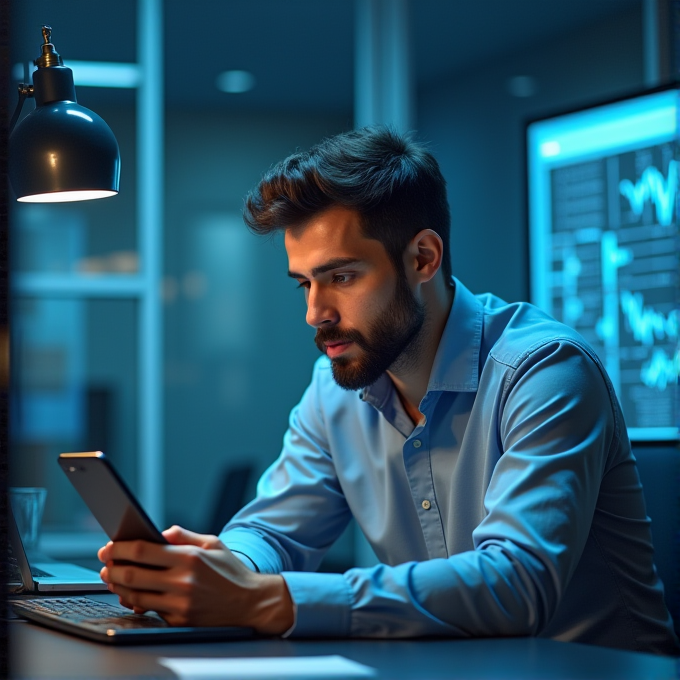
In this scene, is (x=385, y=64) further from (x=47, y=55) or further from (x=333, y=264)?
(x=47, y=55)

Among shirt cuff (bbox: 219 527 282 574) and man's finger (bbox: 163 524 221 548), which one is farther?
shirt cuff (bbox: 219 527 282 574)

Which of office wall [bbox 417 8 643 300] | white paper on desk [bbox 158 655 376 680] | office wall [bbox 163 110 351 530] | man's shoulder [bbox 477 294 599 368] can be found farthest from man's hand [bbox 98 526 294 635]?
office wall [bbox 163 110 351 530]

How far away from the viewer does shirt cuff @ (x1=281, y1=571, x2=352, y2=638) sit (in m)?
1.06

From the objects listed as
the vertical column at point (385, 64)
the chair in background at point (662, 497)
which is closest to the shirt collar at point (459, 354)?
the chair in background at point (662, 497)

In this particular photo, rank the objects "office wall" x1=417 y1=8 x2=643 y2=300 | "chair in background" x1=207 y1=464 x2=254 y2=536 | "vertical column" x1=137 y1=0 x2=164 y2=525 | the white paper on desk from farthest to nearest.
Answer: "office wall" x1=417 y1=8 x2=643 y2=300
"vertical column" x1=137 y1=0 x2=164 y2=525
"chair in background" x1=207 y1=464 x2=254 y2=536
the white paper on desk

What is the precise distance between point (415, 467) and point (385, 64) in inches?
104

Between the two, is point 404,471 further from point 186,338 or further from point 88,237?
point 186,338

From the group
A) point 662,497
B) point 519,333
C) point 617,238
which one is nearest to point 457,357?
point 519,333

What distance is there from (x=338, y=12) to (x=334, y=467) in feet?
10.9

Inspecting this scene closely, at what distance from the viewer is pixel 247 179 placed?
6004 mm

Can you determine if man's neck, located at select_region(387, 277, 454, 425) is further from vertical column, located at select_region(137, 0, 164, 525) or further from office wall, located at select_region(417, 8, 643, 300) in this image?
office wall, located at select_region(417, 8, 643, 300)

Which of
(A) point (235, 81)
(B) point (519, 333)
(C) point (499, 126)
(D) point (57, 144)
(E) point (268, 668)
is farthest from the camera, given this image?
(A) point (235, 81)

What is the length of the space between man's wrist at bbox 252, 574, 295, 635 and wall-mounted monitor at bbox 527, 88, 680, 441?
2190 millimetres

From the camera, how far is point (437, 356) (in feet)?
5.23
